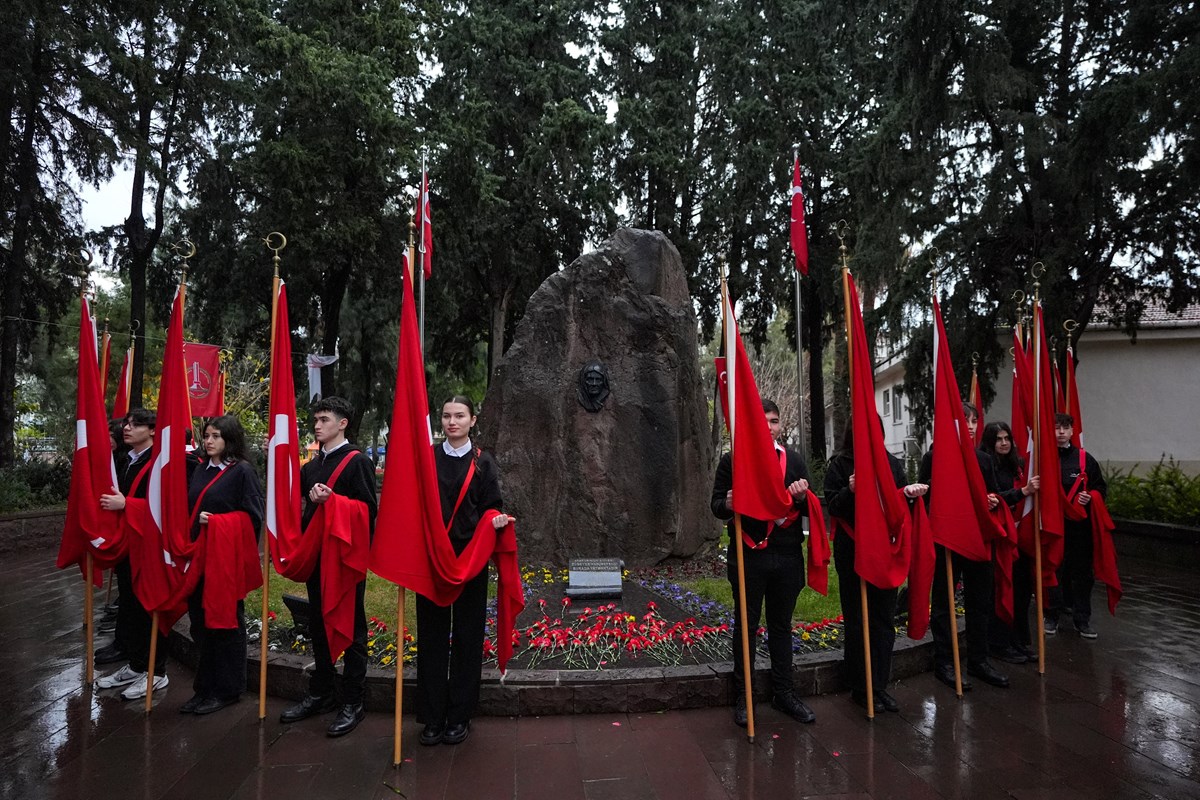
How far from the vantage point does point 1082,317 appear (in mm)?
14234

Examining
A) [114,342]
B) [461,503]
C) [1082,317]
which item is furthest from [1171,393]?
[114,342]

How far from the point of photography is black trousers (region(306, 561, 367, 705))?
4.61 metres

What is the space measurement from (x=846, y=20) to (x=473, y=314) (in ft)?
47.7

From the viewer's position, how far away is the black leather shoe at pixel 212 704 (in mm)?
4801

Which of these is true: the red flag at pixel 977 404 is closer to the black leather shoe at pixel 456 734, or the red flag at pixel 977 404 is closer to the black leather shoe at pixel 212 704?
the black leather shoe at pixel 456 734

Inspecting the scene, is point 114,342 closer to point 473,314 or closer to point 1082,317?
point 473,314

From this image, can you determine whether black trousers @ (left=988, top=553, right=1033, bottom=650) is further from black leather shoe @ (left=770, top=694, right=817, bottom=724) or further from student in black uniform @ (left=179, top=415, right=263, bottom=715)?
student in black uniform @ (left=179, top=415, right=263, bottom=715)

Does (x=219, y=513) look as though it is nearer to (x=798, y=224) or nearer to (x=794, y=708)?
(x=794, y=708)

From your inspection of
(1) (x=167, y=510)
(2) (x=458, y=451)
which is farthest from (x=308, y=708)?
(2) (x=458, y=451)

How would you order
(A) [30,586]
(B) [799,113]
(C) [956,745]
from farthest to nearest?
1. (B) [799,113]
2. (A) [30,586]
3. (C) [956,745]

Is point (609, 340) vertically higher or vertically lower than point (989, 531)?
higher

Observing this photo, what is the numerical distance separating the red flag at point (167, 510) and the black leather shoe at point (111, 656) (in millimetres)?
1526

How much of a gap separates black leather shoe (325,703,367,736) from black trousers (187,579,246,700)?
88 cm

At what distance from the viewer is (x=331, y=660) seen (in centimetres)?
468
